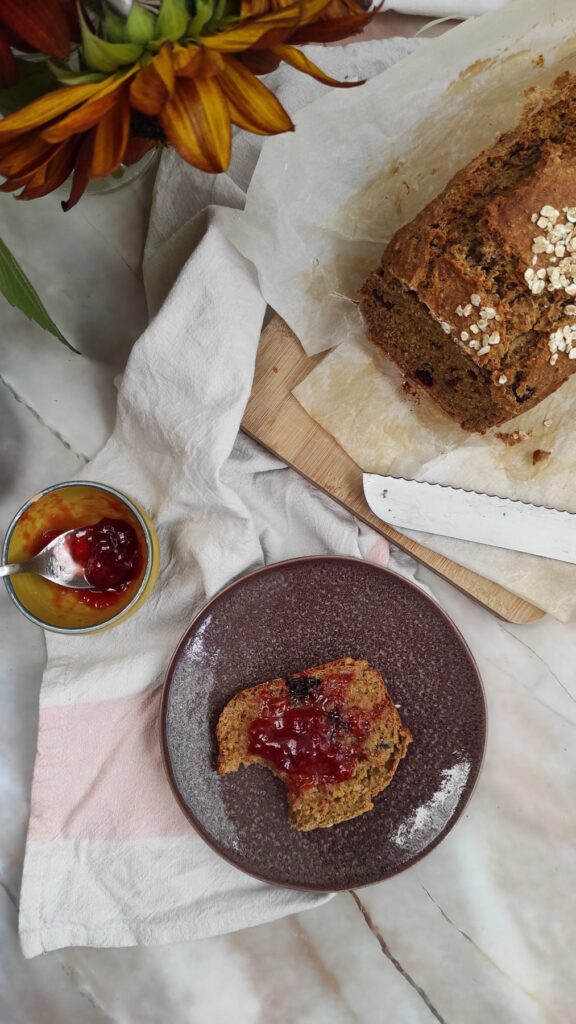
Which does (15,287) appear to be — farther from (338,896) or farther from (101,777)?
(338,896)

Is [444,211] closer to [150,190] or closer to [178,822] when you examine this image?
[150,190]

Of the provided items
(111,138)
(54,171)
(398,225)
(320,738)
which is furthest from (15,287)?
(320,738)

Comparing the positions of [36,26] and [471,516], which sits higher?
[36,26]

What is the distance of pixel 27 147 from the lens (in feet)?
4.20

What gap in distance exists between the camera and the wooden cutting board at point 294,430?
2.06 m

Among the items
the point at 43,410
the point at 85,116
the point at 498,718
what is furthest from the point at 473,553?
the point at 85,116

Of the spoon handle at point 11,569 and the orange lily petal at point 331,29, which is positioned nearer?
the orange lily petal at point 331,29

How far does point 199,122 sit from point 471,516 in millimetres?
1091

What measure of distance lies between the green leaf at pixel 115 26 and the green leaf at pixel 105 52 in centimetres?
2

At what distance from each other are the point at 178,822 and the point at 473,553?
938 millimetres

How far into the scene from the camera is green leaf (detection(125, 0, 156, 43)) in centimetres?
118

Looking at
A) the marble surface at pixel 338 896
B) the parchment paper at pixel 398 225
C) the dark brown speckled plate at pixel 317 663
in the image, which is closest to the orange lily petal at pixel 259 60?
the parchment paper at pixel 398 225

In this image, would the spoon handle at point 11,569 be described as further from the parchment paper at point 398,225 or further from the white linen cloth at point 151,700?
the parchment paper at point 398,225

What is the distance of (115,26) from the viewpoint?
1220 millimetres
